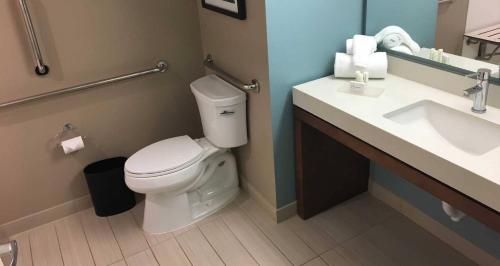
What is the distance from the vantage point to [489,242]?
198 cm

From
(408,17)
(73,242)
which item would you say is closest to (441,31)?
(408,17)

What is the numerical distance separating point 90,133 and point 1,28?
2.36 feet

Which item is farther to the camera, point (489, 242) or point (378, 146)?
point (489, 242)

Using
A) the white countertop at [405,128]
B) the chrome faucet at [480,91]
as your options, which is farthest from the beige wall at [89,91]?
the chrome faucet at [480,91]

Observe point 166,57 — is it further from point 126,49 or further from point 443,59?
point 443,59

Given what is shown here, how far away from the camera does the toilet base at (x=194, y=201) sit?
2.44 meters

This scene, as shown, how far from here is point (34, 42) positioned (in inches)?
87.7

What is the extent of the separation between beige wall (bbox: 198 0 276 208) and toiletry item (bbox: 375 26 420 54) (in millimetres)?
612

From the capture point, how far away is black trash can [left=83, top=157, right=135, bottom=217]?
2549mm

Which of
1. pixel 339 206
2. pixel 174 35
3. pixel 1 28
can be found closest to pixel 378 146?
pixel 339 206

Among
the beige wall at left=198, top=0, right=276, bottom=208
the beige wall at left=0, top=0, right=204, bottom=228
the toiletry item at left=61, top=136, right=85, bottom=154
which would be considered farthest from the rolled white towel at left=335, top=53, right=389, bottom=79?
the toiletry item at left=61, top=136, right=85, bottom=154

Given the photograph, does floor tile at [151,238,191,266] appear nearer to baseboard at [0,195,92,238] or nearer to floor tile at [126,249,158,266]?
floor tile at [126,249,158,266]

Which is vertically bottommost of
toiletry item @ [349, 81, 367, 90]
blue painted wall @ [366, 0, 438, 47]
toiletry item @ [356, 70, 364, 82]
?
toiletry item @ [349, 81, 367, 90]

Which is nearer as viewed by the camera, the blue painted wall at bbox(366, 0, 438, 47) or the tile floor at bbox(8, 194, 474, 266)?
the blue painted wall at bbox(366, 0, 438, 47)
